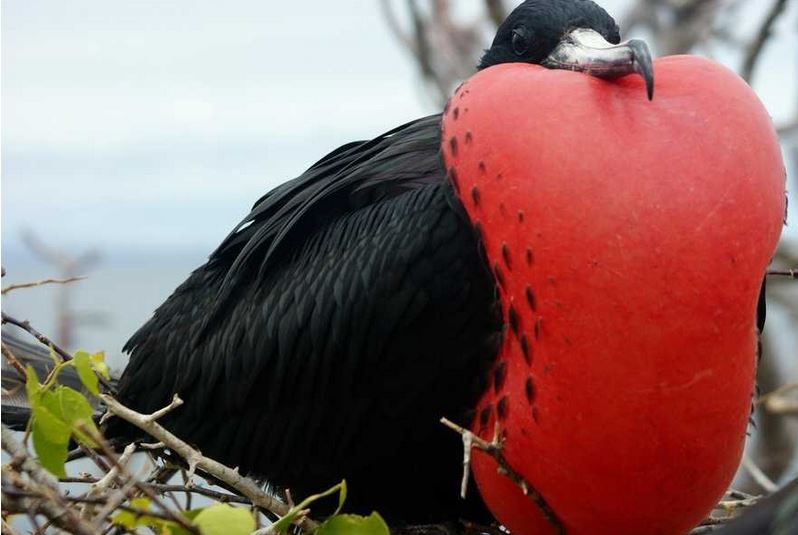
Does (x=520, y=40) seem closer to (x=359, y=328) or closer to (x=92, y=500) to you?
(x=359, y=328)

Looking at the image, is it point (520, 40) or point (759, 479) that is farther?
point (759, 479)

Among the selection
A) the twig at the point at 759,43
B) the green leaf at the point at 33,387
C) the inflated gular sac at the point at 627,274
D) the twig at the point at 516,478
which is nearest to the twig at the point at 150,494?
the green leaf at the point at 33,387

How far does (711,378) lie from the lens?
1.69m

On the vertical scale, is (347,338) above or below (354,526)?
above

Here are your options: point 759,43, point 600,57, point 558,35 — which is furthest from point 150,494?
point 759,43

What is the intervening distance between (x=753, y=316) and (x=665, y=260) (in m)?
0.19

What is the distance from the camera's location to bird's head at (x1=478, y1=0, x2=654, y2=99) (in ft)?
6.51

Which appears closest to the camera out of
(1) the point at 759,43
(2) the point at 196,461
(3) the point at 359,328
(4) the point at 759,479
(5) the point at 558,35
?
(2) the point at 196,461

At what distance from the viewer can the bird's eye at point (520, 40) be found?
2.19 meters

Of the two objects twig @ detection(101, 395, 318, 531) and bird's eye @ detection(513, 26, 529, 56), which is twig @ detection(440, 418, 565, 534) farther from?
bird's eye @ detection(513, 26, 529, 56)

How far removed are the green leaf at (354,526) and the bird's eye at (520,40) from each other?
35.3 inches

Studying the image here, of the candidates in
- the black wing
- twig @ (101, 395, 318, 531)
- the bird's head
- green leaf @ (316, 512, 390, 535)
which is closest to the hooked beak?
the bird's head

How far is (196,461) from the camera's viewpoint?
69.7 inches

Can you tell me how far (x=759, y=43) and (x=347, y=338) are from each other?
6.73 feet
